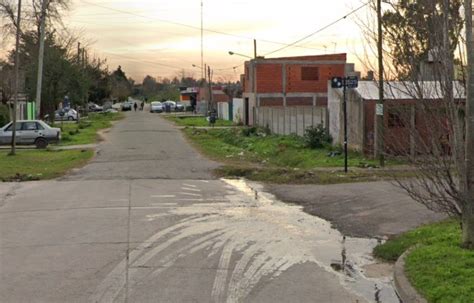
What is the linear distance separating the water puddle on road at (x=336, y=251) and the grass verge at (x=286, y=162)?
8.05 feet

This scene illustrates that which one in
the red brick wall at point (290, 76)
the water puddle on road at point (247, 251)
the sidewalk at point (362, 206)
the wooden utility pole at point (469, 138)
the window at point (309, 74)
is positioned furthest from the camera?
the window at point (309, 74)

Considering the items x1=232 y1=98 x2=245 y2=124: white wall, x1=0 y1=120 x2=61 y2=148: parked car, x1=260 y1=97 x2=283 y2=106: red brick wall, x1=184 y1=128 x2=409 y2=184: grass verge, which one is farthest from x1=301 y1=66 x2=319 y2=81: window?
x1=0 y1=120 x2=61 y2=148: parked car

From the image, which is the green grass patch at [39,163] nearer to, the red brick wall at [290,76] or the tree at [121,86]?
the red brick wall at [290,76]

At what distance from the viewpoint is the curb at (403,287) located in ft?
21.1

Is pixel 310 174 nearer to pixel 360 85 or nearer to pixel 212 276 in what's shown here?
pixel 360 85

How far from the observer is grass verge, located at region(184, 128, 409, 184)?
60.5 ft

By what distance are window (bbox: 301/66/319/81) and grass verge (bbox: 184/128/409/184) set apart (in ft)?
72.4

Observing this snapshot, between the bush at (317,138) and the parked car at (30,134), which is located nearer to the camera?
the bush at (317,138)

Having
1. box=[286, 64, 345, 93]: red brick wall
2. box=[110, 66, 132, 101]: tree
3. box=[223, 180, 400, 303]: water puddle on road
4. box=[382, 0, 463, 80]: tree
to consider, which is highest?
box=[110, 66, 132, 101]: tree

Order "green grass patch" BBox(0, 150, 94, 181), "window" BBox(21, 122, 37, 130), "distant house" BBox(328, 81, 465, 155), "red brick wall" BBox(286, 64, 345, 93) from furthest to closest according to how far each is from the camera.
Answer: "red brick wall" BBox(286, 64, 345, 93)
"window" BBox(21, 122, 37, 130)
"green grass patch" BBox(0, 150, 94, 181)
"distant house" BBox(328, 81, 465, 155)

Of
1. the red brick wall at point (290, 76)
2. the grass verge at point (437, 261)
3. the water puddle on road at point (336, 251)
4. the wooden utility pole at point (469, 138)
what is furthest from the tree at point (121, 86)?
the wooden utility pole at point (469, 138)

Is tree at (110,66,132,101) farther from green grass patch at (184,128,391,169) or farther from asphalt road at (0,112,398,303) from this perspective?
asphalt road at (0,112,398,303)

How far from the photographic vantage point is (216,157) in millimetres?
26891

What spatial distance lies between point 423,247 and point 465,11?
3.09 metres
